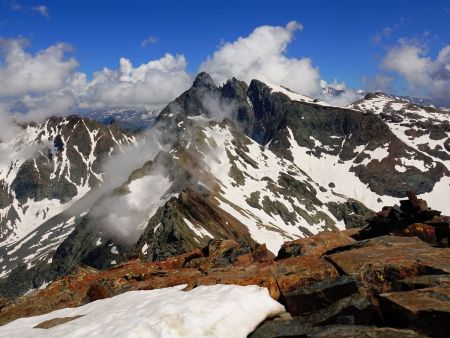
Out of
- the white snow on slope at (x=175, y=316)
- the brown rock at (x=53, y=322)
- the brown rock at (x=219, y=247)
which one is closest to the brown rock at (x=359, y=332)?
the white snow on slope at (x=175, y=316)

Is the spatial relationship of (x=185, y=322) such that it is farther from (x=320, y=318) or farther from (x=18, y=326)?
(x=18, y=326)

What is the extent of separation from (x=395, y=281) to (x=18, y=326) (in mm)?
16294

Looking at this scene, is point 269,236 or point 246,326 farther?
point 269,236

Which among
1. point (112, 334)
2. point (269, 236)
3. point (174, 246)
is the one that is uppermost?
point (112, 334)

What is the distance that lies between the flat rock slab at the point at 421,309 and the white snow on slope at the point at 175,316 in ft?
14.5

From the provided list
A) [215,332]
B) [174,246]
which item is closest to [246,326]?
[215,332]

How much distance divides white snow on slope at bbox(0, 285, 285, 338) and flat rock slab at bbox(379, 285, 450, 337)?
4.41 m

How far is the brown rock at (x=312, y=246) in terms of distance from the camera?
26.4 meters

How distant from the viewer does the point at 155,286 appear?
24.1 meters

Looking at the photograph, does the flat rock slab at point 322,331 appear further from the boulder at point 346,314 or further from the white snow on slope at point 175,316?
the white snow on slope at point 175,316

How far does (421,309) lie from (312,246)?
504 inches

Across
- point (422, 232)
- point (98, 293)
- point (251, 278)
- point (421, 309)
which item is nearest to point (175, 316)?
point (251, 278)

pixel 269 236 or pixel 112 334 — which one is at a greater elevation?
pixel 112 334

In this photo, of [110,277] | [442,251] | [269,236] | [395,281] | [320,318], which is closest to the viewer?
[320,318]
